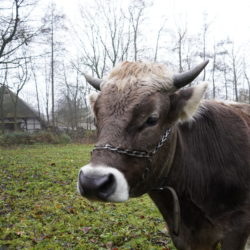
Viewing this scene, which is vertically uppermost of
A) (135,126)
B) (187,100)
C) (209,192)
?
(187,100)

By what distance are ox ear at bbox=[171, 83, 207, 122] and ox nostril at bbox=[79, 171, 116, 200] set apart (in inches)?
42.6

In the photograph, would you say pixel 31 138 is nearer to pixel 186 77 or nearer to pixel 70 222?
pixel 70 222

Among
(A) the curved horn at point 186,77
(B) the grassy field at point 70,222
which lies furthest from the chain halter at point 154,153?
(B) the grassy field at point 70,222

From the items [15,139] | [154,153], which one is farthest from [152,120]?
[15,139]

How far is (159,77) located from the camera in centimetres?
282

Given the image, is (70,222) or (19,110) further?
(19,110)

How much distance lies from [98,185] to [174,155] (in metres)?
1.25

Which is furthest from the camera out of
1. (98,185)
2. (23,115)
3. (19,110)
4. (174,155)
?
(19,110)

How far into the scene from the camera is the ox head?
221cm

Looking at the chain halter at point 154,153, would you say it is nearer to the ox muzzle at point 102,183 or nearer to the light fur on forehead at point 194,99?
the ox muzzle at point 102,183

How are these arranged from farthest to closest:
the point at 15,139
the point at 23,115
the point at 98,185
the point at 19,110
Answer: the point at 19,110 < the point at 23,115 < the point at 15,139 < the point at 98,185

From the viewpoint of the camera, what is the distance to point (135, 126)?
2.49m

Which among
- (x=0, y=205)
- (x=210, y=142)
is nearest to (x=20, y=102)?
(x=0, y=205)

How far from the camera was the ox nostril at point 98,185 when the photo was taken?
82.7 inches
